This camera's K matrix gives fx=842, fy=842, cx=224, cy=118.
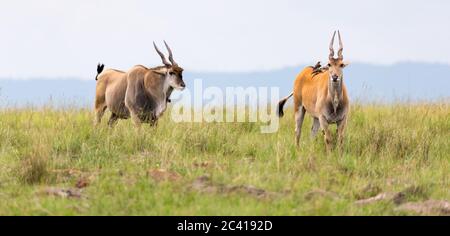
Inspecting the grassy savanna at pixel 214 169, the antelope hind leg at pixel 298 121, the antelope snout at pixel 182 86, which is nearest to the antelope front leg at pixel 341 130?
the grassy savanna at pixel 214 169

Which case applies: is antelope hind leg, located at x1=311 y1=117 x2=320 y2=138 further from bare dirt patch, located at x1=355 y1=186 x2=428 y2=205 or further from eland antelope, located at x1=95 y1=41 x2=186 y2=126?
bare dirt patch, located at x1=355 y1=186 x2=428 y2=205

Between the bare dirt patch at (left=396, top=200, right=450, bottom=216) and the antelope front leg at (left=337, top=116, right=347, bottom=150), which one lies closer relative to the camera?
the bare dirt patch at (left=396, top=200, right=450, bottom=216)

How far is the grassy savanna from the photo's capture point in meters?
7.43

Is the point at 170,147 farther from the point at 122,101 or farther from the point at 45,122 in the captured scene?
the point at 45,122

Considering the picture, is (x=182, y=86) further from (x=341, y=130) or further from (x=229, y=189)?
(x=229, y=189)

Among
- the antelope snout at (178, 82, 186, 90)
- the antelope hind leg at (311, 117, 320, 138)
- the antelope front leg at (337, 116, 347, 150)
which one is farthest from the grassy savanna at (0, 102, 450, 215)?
the antelope snout at (178, 82, 186, 90)

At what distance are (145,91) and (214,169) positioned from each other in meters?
4.50

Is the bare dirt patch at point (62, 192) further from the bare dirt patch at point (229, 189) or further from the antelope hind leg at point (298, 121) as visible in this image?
the antelope hind leg at point (298, 121)

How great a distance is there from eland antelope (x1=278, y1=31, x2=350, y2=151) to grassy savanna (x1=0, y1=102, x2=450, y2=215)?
0.28 metres

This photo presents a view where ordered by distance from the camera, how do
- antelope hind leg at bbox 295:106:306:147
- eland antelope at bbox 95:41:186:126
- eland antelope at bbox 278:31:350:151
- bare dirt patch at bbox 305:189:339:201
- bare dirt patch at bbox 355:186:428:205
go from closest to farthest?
bare dirt patch at bbox 305:189:339:201 → bare dirt patch at bbox 355:186:428:205 → eland antelope at bbox 278:31:350:151 → antelope hind leg at bbox 295:106:306:147 → eland antelope at bbox 95:41:186:126

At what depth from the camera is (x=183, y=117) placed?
46.6 feet

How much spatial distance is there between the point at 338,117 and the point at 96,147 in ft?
11.1

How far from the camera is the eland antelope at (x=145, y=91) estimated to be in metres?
13.0
